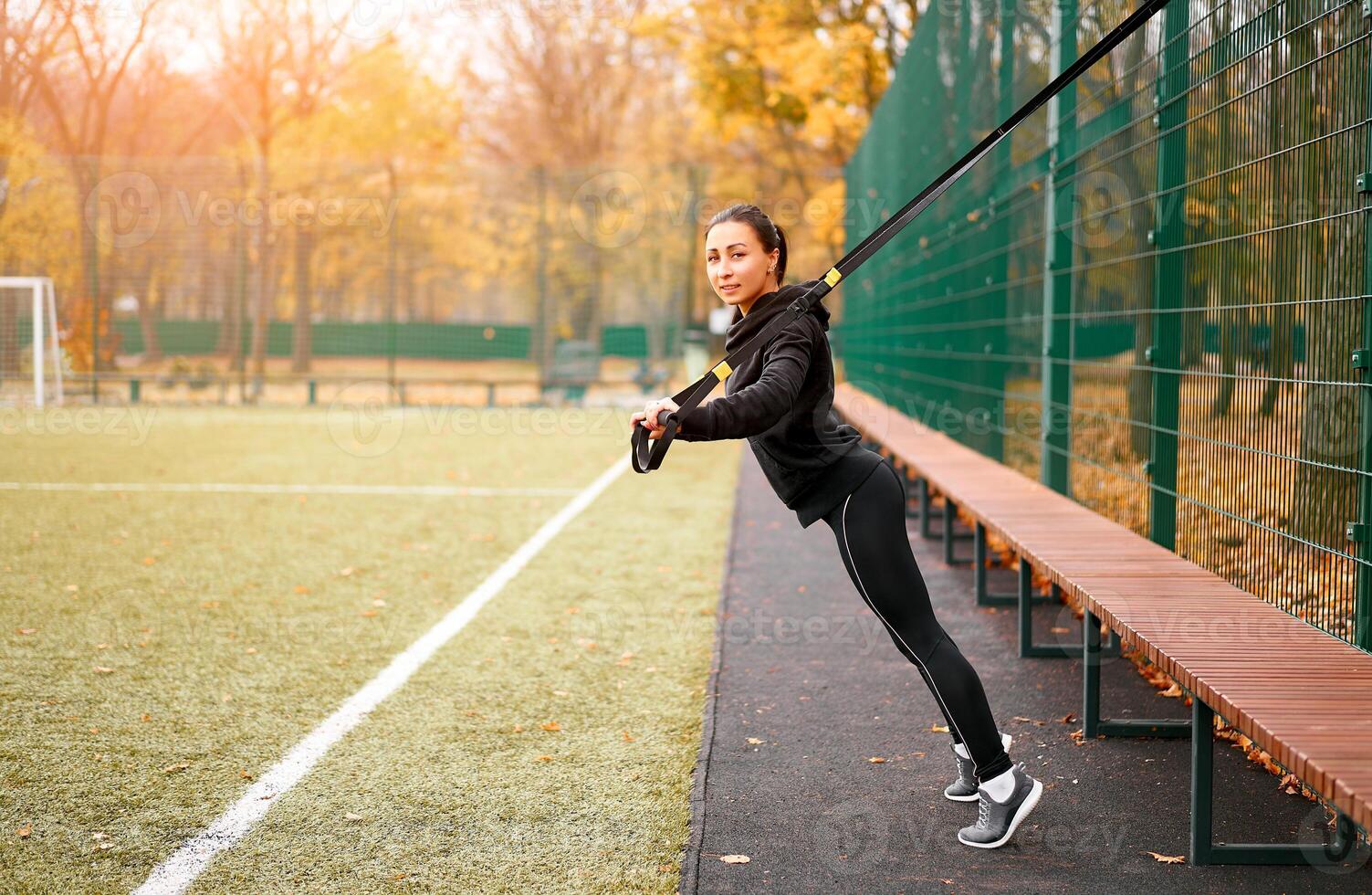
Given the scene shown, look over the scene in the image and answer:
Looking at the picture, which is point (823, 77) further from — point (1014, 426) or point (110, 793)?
point (110, 793)

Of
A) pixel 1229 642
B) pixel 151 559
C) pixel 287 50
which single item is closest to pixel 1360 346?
pixel 1229 642

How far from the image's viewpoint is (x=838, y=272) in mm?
3172

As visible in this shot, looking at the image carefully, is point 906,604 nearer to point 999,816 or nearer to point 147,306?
point 999,816

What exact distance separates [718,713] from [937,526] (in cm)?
502

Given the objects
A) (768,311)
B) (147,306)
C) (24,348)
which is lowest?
(768,311)

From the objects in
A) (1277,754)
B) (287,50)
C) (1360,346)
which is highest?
(287,50)

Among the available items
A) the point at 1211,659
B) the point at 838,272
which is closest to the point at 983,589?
the point at 1211,659

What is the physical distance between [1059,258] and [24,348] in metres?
19.4

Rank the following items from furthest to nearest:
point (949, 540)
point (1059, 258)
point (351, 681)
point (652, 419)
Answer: point (949, 540) < point (1059, 258) < point (351, 681) < point (652, 419)

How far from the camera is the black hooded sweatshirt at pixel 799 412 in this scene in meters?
3.17

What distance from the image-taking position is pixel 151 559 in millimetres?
7719

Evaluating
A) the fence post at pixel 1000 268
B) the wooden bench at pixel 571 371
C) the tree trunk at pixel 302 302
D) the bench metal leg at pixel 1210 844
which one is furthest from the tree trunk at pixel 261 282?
the bench metal leg at pixel 1210 844

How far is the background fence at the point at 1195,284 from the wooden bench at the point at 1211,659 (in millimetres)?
297

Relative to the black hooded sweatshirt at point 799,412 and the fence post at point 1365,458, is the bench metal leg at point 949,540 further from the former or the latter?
the black hooded sweatshirt at point 799,412
